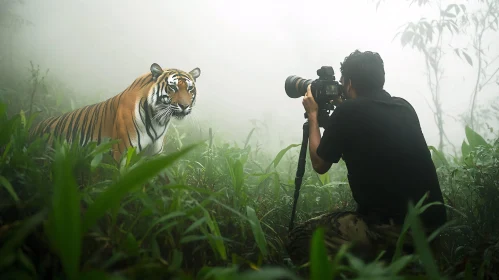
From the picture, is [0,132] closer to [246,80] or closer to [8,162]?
[8,162]

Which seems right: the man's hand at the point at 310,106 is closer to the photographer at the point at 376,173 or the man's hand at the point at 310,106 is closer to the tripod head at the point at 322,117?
the tripod head at the point at 322,117

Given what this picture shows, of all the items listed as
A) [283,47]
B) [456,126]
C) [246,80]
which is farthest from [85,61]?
[456,126]

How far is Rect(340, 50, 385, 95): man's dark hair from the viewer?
1520 mm

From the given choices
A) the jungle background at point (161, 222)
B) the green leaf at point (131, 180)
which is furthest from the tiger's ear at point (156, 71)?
the green leaf at point (131, 180)

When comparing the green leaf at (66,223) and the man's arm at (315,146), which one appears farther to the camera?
the man's arm at (315,146)

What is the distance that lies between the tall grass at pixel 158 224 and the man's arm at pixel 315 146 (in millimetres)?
387

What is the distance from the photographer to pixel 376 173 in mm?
1363

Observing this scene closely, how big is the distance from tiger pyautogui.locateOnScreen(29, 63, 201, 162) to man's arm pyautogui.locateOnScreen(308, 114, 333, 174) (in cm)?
118

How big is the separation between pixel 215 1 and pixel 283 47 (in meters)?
7.69

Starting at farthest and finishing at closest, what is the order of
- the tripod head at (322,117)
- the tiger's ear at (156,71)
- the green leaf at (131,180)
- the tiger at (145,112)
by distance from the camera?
the tiger's ear at (156,71)
the tiger at (145,112)
the tripod head at (322,117)
the green leaf at (131,180)

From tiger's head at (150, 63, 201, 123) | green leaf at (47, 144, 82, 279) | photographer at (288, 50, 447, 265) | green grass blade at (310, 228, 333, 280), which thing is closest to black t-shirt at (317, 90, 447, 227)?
photographer at (288, 50, 447, 265)

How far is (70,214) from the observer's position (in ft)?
1.77

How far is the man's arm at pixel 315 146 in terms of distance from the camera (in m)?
1.51

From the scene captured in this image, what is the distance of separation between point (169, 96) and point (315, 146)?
55.8 inches
